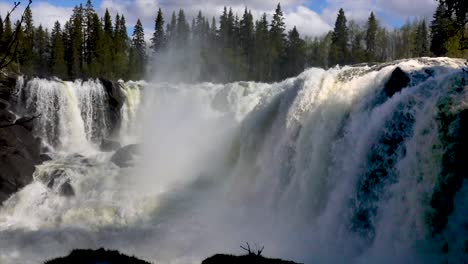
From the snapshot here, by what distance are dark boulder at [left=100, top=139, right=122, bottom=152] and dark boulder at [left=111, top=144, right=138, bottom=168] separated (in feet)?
8.14

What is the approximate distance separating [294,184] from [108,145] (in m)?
15.4

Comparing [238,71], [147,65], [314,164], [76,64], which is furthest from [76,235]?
[147,65]

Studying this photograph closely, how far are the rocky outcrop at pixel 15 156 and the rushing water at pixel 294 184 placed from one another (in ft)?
1.75

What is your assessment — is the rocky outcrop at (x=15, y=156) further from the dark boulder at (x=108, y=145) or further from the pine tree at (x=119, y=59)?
the pine tree at (x=119, y=59)

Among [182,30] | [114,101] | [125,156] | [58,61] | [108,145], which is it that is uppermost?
[182,30]

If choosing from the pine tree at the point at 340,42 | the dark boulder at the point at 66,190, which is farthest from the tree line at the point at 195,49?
the dark boulder at the point at 66,190

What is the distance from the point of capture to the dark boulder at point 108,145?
28.5m

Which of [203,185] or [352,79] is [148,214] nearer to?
[203,185]

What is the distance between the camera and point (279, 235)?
15125 millimetres

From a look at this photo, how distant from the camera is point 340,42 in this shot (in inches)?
2692

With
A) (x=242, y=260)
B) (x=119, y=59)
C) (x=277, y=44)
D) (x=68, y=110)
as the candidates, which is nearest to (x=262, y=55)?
(x=277, y=44)

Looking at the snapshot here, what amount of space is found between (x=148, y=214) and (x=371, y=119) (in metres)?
9.62

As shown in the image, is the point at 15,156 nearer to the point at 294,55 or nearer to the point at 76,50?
the point at 76,50

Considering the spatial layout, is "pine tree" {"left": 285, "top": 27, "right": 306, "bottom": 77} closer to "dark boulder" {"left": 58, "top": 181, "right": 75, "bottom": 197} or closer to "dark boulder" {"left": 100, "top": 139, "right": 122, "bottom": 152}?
"dark boulder" {"left": 100, "top": 139, "right": 122, "bottom": 152}
